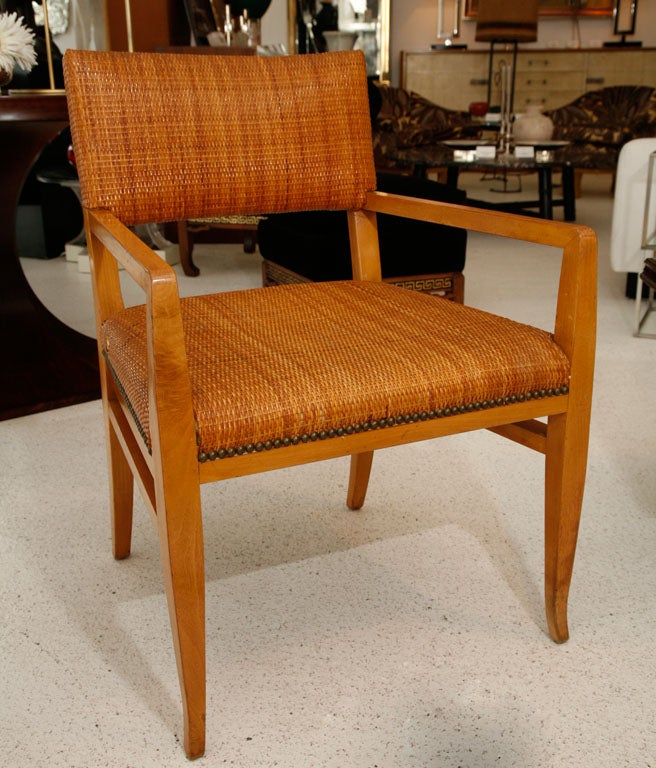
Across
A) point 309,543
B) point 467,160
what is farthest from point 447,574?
point 467,160

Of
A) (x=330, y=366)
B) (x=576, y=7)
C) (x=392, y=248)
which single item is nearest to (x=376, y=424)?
(x=330, y=366)

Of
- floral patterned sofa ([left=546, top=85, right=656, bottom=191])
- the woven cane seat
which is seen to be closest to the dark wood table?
the woven cane seat

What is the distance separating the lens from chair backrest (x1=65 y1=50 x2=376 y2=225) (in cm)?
141

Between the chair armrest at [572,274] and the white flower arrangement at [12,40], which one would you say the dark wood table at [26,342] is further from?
the chair armrest at [572,274]

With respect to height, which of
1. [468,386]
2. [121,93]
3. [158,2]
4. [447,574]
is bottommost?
[447,574]

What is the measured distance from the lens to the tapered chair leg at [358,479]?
5.97 feet

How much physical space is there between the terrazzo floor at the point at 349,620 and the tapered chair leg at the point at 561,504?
0.08 metres

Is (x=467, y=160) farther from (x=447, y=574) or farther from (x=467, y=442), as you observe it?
(x=447, y=574)

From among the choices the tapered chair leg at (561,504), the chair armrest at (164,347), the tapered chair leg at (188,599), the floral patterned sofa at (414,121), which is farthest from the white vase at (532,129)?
the tapered chair leg at (188,599)

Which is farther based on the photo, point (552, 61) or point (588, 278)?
point (552, 61)

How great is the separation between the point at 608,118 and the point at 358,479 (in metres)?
6.12

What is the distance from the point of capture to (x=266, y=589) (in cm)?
161

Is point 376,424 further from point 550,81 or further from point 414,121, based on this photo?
point 550,81

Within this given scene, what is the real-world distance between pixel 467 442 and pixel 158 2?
379 cm
